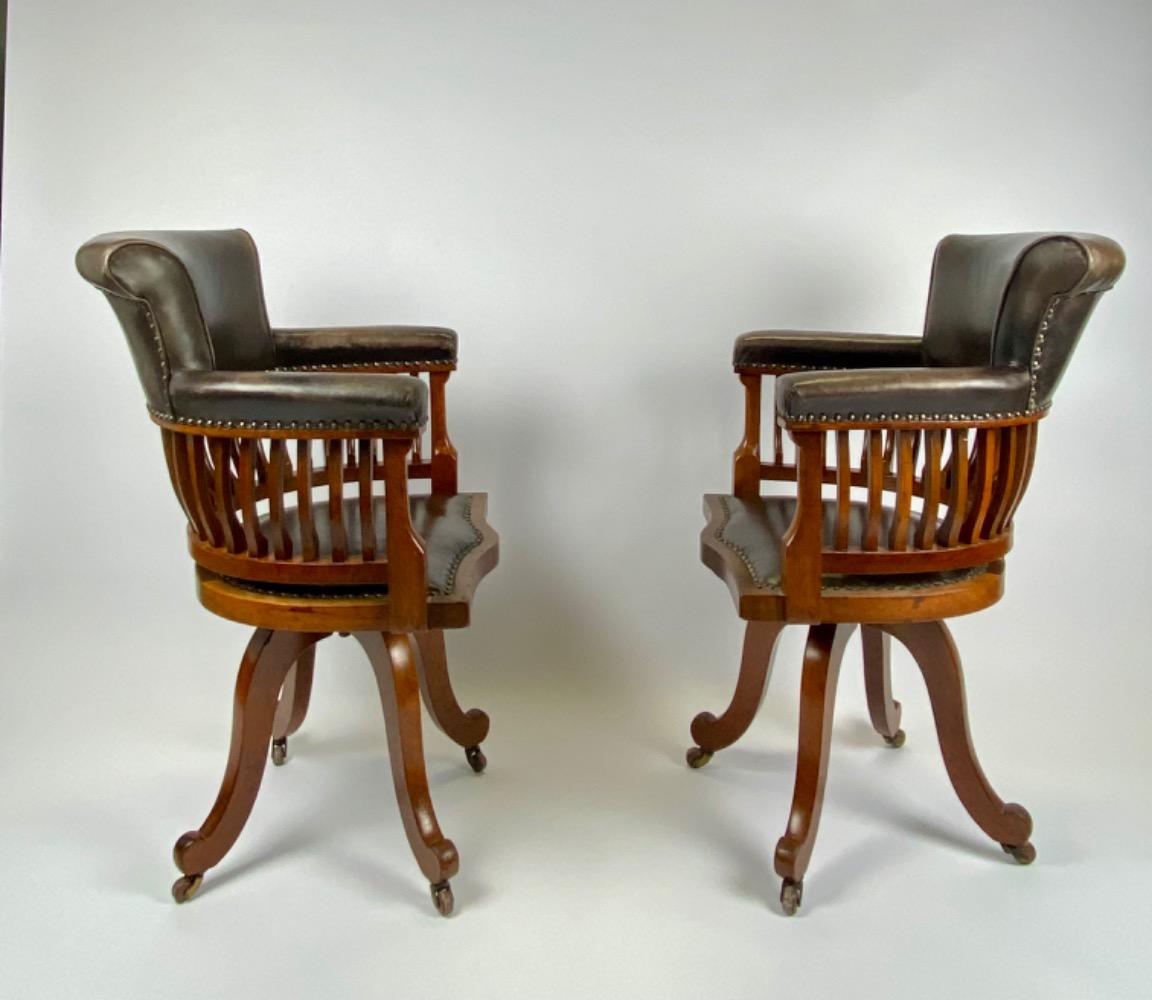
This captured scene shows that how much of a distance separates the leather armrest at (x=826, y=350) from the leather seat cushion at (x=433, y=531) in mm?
677

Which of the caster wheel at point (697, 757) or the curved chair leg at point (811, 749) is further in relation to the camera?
the caster wheel at point (697, 757)

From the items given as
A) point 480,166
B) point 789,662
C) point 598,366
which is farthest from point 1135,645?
point 480,166

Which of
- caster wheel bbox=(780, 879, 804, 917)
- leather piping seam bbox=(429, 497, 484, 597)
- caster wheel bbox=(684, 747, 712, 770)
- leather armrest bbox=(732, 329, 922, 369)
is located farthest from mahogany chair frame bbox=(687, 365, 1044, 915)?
caster wheel bbox=(684, 747, 712, 770)

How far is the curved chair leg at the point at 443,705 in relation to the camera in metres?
2.58

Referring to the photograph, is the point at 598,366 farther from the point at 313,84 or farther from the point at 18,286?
the point at 18,286

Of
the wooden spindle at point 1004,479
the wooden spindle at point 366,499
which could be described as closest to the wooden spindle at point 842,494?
the wooden spindle at point 1004,479

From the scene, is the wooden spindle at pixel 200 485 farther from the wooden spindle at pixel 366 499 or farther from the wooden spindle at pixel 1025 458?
the wooden spindle at pixel 1025 458

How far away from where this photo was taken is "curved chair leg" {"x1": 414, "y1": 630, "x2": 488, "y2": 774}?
2.58m

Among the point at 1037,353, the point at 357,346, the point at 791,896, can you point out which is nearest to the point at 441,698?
the point at 357,346

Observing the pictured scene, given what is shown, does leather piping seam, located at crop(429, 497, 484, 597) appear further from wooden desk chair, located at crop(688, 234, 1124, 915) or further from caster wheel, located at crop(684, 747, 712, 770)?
caster wheel, located at crop(684, 747, 712, 770)

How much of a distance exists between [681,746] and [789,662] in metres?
0.49

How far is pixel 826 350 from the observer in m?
2.58

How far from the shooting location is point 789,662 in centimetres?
322

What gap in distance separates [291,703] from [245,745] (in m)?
0.55
